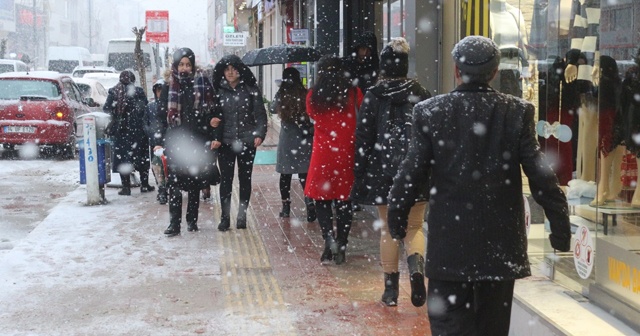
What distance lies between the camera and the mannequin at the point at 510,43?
6.99m

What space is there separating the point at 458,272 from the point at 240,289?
335 centimetres

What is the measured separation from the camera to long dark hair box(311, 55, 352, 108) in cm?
783

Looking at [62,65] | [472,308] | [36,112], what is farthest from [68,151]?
[62,65]

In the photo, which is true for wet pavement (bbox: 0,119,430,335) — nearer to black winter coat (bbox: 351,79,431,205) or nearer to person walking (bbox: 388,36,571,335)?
black winter coat (bbox: 351,79,431,205)

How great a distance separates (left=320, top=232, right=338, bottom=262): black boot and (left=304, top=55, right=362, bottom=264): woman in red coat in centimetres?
17

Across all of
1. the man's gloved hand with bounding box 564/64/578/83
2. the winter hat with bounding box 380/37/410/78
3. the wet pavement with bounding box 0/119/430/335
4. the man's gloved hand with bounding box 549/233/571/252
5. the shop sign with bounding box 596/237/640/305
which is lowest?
the wet pavement with bounding box 0/119/430/335

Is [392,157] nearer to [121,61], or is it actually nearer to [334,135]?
[334,135]

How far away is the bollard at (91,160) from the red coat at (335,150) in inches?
191

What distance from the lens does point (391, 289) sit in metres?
6.71

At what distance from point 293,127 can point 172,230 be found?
1673 mm

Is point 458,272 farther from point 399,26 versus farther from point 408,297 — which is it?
point 399,26

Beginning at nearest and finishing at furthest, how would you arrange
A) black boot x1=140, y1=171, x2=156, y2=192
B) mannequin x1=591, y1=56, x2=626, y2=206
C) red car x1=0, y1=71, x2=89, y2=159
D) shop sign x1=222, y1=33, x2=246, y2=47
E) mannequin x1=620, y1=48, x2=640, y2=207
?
mannequin x1=620, y1=48, x2=640, y2=207 < mannequin x1=591, y1=56, x2=626, y2=206 < black boot x1=140, y1=171, x2=156, y2=192 < red car x1=0, y1=71, x2=89, y2=159 < shop sign x1=222, y1=33, x2=246, y2=47

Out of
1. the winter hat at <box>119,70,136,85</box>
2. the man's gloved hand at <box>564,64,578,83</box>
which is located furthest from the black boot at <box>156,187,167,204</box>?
the man's gloved hand at <box>564,64,578,83</box>

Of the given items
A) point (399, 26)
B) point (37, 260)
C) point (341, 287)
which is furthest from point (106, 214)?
point (341, 287)
